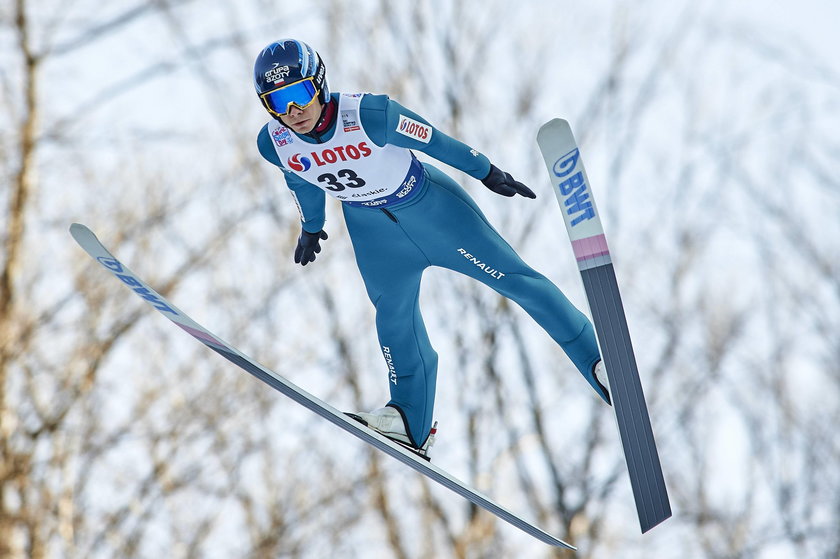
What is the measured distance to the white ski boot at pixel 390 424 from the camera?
13.3ft

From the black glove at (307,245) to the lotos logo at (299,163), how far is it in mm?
441

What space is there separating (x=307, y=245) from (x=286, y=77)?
2.85 feet

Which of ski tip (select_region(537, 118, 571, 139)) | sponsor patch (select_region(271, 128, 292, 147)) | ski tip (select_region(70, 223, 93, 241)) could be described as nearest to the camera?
ski tip (select_region(537, 118, 571, 139))

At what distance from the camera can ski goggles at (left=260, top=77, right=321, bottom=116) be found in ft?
11.2

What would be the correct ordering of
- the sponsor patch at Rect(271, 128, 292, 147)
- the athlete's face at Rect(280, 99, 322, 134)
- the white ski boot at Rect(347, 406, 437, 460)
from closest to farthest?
the athlete's face at Rect(280, 99, 322, 134) < the sponsor patch at Rect(271, 128, 292, 147) < the white ski boot at Rect(347, 406, 437, 460)

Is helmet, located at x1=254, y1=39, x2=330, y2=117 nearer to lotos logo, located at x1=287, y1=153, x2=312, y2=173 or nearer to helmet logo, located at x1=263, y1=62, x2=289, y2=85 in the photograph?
helmet logo, located at x1=263, y1=62, x2=289, y2=85

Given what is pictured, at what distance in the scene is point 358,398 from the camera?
1112 cm

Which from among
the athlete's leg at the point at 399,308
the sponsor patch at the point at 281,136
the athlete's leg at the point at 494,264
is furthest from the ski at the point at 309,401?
the sponsor patch at the point at 281,136

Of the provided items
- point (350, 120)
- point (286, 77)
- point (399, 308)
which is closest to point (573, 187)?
point (350, 120)

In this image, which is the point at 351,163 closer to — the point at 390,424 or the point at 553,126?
the point at 553,126

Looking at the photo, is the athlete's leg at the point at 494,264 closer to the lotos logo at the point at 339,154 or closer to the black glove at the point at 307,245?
the lotos logo at the point at 339,154

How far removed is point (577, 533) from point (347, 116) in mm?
8119

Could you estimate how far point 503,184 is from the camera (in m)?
3.54

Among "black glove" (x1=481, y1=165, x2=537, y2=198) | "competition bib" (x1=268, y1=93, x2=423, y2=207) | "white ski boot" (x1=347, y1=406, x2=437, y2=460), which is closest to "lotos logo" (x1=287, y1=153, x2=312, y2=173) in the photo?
"competition bib" (x1=268, y1=93, x2=423, y2=207)
